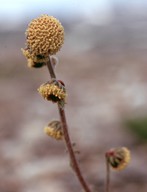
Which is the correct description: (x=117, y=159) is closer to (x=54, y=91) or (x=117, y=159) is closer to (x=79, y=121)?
(x=54, y=91)

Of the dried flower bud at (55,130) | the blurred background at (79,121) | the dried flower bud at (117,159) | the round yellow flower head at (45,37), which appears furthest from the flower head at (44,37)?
the blurred background at (79,121)

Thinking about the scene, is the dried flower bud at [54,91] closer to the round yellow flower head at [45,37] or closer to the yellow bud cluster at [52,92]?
the yellow bud cluster at [52,92]

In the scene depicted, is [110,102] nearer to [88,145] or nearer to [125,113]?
[125,113]

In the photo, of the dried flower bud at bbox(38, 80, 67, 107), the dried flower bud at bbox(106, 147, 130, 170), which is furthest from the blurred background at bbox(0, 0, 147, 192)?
the dried flower bud at bbox(38, 80, 67, 107)

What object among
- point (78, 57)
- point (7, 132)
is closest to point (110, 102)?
point (7, 132)

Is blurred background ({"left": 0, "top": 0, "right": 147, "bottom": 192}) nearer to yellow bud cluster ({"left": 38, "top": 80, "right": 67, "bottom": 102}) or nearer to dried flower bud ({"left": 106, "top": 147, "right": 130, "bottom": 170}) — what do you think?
dried flower bud ({"left": 106, "top": 147, "right": 130, "bottom": 170})

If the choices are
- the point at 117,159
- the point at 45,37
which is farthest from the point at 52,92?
the point at 117,159
